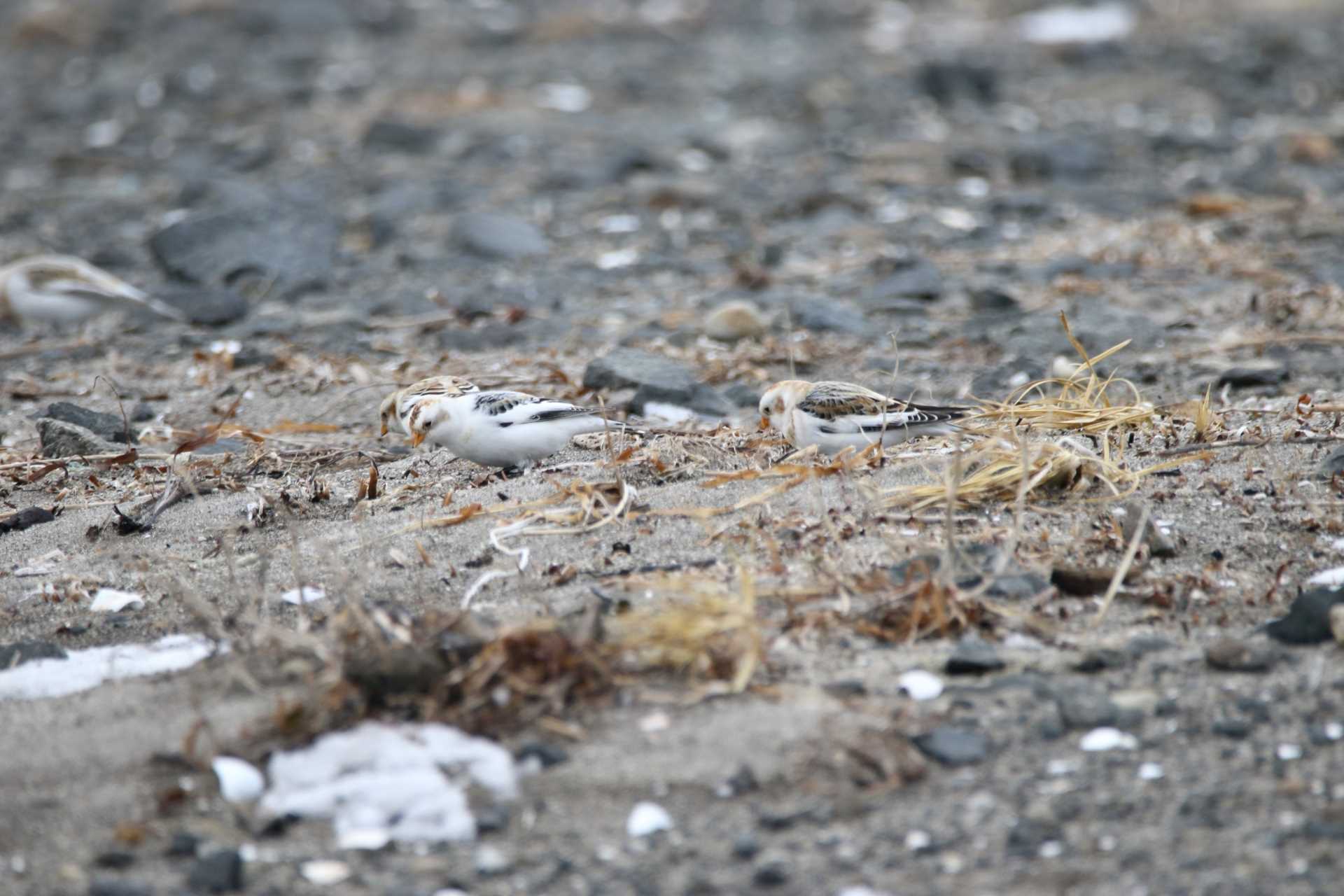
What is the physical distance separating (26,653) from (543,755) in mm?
1400

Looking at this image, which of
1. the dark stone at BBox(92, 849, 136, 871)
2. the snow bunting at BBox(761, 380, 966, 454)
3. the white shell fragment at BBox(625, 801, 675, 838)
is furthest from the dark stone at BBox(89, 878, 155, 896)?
the snow bunting at BBox(761, 380, 966, 454)

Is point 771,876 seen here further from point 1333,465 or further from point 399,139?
point 399,139

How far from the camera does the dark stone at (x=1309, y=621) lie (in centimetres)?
317

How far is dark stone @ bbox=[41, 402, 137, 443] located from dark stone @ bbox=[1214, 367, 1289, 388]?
432 cm

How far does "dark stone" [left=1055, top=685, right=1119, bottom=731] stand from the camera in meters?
2.93

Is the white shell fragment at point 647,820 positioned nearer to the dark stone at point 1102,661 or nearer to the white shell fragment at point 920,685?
the white shell fragment at point 920,685

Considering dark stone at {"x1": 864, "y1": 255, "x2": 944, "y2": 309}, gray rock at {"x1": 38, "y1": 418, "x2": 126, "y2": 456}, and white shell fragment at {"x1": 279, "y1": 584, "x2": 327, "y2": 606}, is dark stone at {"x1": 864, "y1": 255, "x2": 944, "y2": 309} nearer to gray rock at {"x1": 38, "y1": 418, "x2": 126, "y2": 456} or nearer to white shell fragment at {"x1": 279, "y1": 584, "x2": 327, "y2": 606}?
gray rock at {"x1": 38, "y1": 418, "x2": 126, "y2": 456}

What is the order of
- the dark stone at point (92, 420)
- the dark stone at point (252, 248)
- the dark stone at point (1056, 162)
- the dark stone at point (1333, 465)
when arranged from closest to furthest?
the dark stone at point (1333, 465) < the dark stone at point (92, 420) < the dark stone at point (252, 248) < the dark stone at point (1056, 162)

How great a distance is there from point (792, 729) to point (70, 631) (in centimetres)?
192

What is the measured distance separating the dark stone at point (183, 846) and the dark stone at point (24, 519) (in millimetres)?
2140

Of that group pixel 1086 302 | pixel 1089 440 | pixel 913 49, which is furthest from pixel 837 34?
pixel 1089 440

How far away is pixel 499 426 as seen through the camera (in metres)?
4.62

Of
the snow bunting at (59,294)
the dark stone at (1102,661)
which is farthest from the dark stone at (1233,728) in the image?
the snow bunting at (59,294)

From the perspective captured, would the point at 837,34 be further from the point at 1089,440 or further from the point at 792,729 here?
the point at 792,729
